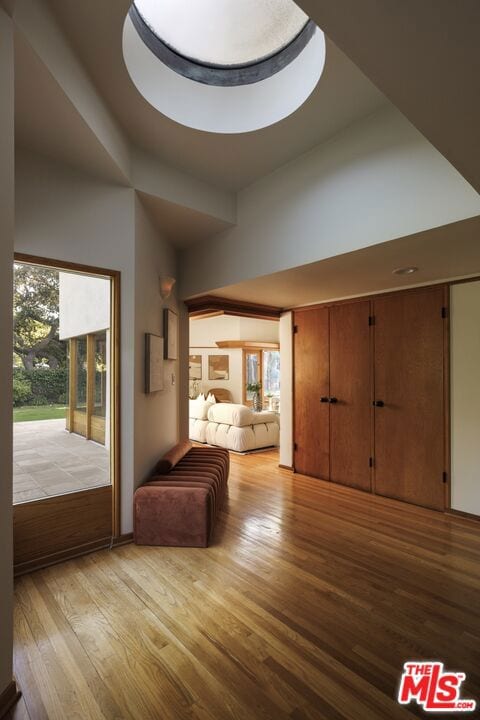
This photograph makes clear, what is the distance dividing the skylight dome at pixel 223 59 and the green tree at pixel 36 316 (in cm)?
151

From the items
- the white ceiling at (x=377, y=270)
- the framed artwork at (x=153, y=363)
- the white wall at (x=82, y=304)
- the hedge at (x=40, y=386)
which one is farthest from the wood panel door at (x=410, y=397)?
the hedge at (x=40, y=386)

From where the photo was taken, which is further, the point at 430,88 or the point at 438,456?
the point at 438,456

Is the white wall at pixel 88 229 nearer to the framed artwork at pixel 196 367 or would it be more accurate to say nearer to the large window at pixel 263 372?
the large window at pixel 263 372

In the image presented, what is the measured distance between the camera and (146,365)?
3.19 meters

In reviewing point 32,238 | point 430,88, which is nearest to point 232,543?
point 32,238

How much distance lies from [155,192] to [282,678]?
11.3 ft

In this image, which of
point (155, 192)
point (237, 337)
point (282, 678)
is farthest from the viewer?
point (237, 337)

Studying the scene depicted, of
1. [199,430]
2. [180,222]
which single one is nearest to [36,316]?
[180,222]

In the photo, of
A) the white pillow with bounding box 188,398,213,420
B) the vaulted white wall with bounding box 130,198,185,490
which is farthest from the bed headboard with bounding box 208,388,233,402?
the vaulted white wall with bounding box 130,198,185,490

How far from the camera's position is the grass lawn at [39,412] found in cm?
257

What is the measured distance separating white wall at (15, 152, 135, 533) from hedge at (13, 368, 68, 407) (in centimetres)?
47

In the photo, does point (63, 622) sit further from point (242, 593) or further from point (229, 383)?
point (229, 383)

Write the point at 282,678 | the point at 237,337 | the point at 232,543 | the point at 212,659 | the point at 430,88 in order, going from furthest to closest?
the point at 237,337, the point at 232,543, the point at 212,659, the point at 282,678, the point at 430,88

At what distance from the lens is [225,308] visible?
184 inches
